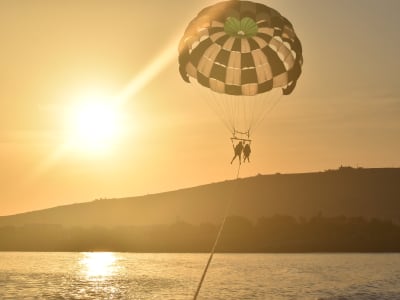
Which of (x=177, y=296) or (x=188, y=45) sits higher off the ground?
(x=188, y=45)

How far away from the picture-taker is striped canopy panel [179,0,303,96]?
41875 mm

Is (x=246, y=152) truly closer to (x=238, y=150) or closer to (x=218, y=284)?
(x=238, y=150)

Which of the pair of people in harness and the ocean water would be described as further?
the ocean water

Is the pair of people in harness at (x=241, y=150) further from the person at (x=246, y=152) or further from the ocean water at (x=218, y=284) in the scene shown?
the ocean water at (x=218, y=284)

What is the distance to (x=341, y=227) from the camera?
16888 centimetres

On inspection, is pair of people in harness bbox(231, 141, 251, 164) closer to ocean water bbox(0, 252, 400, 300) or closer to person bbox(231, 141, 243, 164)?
person bbox(231, 141, 243, 164)

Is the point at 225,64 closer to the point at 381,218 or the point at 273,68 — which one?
the point at 273,68

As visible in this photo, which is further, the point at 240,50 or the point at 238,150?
the point at 240,50

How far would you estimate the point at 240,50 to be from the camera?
4369cm

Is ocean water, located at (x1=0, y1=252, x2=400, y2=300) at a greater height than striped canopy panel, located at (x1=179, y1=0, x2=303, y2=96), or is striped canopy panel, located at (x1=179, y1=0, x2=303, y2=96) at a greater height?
striped canopy panel, located at (x1=179, y1=0, x2=303, y2=96)

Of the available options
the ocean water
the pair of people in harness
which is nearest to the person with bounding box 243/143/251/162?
the pair of people in harness

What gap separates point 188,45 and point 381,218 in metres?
148

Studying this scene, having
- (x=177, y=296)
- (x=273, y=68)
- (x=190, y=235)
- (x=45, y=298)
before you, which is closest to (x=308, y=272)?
(x=177, y=296)

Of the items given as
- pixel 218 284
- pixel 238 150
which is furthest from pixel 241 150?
pixel 218 284
